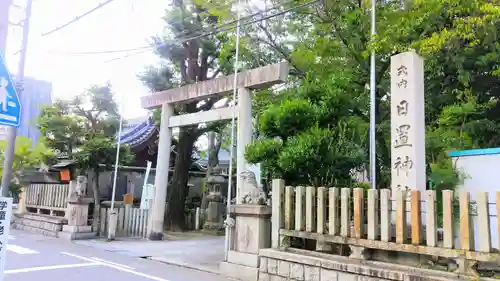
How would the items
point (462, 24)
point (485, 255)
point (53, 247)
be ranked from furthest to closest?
point (53, 247), point (462, 24), point (485, 255)

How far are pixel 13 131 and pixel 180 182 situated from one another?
12.0 meters

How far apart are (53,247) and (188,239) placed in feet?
13.9

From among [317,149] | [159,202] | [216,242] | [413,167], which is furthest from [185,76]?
[413,167]

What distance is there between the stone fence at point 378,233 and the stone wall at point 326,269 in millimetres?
14

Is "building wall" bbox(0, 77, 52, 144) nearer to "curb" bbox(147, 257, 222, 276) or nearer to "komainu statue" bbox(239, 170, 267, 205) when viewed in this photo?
"curb" bbox(147, 257, 222, 276)

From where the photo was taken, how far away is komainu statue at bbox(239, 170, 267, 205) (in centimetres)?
767

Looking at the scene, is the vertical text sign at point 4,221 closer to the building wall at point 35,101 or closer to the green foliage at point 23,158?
the building wall at point 35,101

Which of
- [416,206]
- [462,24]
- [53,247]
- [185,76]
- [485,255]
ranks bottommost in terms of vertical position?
[53,247]

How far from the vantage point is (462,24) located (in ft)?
25.0

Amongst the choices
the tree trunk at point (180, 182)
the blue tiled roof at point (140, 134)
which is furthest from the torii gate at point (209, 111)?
the blue tiled roof at point (140, 134)

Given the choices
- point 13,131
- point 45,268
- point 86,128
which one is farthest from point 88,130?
point 13,131

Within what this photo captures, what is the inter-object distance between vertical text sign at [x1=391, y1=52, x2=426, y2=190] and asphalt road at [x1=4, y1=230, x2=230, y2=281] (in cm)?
382

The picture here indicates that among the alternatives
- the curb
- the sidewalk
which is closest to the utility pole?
the curb

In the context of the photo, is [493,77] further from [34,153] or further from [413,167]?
[34,153]
